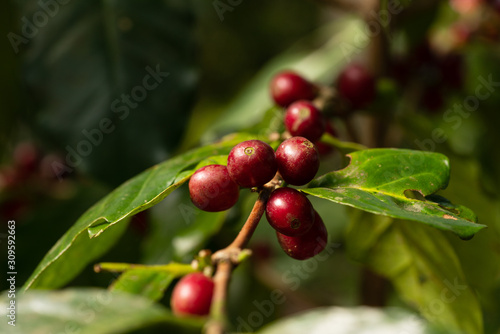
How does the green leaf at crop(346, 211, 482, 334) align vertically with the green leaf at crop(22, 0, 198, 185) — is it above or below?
below

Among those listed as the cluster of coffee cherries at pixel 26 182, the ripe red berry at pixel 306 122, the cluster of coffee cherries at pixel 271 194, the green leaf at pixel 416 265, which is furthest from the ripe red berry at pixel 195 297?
the cluster of coffee cherries at pixel 26 182

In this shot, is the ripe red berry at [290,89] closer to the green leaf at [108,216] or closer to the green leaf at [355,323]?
the green leaf at [108,216]

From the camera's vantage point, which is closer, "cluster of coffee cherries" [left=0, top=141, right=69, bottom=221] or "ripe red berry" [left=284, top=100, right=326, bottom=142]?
"ripe red berry" [left=284, top=100, right=326, bottom=142]

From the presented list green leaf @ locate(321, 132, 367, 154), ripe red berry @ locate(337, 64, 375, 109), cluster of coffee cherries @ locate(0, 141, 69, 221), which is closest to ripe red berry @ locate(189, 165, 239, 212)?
green leaf @ locate(321, 132, 367, 154)

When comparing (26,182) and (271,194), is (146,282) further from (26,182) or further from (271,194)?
(26,182)

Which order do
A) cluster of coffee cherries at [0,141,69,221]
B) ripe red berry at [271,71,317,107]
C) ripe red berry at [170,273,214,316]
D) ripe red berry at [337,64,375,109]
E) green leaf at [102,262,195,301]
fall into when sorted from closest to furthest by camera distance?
ripe red berry at [170,273,214,316]
green leaf at [102,262,195,301]
ripe red berry at [271,71,317,107]
ripe red berry at [337,64,375,109]
cluster of coffee cherries at [0,141,69,221]

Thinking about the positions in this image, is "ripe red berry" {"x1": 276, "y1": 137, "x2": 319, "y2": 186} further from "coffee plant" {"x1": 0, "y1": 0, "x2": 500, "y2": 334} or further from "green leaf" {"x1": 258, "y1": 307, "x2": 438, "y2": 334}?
"green leaf" {"x1": 258, "y1": 307, "x2": 438, "y2": 334}

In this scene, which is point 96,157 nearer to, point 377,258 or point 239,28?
point 377,258

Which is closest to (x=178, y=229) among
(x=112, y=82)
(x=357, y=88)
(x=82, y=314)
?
(x=112, y=82)
